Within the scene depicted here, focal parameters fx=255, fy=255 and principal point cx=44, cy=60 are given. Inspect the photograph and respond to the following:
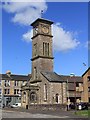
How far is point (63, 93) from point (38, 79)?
738 centimetres

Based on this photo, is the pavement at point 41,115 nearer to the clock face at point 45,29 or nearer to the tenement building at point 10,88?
the clock face at point 45,29

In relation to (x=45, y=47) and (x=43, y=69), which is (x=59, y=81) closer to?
(x=43, y=69)

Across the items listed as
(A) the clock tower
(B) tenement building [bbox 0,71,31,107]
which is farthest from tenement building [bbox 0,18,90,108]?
(B) tenement building [bbox 0,71,31,107]

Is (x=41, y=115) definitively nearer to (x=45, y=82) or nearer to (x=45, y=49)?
(x=45, y=82)

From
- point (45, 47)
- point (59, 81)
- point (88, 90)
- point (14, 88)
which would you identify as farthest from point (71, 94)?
point (14, 88)

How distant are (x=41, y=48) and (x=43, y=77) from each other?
27.2ft

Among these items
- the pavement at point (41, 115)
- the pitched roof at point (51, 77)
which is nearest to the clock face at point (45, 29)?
the pitched roof at point (51, 77)

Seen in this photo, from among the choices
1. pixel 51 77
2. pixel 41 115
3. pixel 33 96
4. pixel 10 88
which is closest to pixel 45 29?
pixel 51 77

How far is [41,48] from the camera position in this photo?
6819 centimetres

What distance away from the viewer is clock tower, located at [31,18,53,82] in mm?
67562

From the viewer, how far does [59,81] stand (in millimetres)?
64125

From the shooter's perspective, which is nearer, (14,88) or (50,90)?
(50,90)

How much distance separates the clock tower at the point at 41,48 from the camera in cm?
6756

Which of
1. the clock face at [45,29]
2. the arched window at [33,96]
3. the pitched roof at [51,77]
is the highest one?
the clock face at [45,29]
